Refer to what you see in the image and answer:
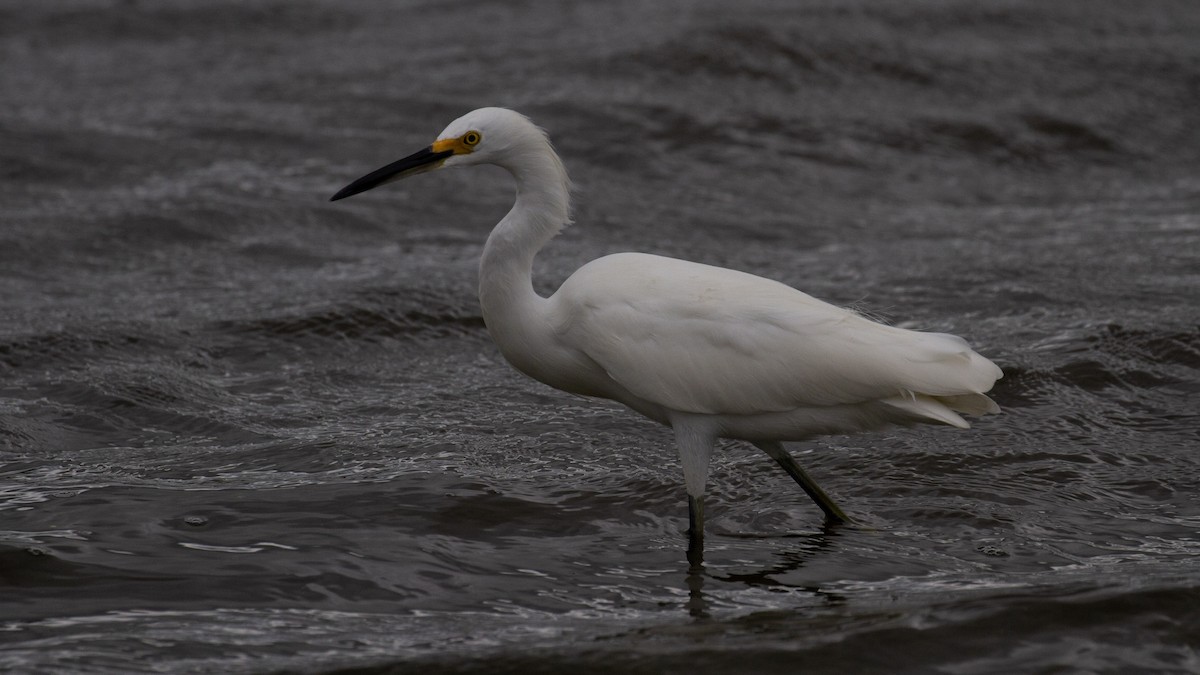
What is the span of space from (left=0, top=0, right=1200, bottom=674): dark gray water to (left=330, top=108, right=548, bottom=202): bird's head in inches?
62.6

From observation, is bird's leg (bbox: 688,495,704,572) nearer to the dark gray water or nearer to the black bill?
the dark gray water

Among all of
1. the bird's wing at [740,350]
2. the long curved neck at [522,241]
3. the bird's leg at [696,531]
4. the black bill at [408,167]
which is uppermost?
the black bill at [408,167]

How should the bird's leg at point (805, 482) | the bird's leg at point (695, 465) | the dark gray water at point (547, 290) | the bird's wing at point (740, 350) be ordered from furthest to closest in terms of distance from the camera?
1. the bird's leg at point (805, 482)
2. the bird's leg at point (695, 465)
3. the bird's wing at point (740, 350)
4. the dark gray water at point (547, 290)

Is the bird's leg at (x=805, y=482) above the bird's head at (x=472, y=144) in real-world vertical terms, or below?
below

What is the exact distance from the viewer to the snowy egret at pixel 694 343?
5836 mm

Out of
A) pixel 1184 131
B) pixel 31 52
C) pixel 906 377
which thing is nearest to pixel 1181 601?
pixel 906 377

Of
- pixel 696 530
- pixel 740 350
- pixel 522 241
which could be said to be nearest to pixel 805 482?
pixel 696 530

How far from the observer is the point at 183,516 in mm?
6336

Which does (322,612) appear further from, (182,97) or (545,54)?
(545,54)

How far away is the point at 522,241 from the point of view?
20.0ft

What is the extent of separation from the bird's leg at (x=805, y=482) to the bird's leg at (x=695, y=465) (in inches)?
12.8

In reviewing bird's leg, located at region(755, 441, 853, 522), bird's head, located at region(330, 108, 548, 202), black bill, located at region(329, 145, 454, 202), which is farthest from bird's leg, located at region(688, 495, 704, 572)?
black bill, located at region(329, 145, 454, 202)

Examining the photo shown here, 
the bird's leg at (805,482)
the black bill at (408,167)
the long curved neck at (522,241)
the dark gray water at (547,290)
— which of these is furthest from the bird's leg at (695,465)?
the black bill at (408,167)

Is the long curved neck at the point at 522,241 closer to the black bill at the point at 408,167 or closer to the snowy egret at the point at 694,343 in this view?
the snowy egret at the point at 694,343
